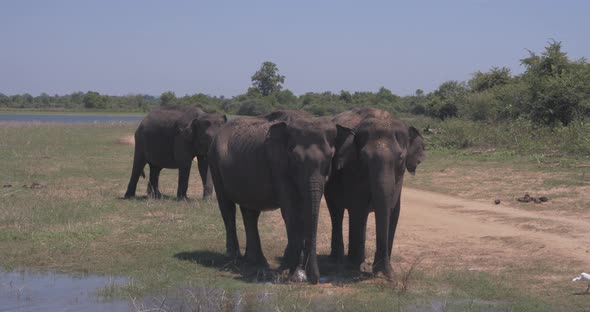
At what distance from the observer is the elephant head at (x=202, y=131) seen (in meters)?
17.4

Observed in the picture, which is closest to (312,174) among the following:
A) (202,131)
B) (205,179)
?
(202,131)

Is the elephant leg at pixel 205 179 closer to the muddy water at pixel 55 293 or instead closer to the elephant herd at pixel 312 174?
the elephant herd at pixel 312 174

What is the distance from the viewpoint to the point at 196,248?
13.1 metres

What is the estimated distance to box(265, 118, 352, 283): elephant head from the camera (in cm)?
1016

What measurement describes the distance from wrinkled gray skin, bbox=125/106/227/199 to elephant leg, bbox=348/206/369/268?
258 inches

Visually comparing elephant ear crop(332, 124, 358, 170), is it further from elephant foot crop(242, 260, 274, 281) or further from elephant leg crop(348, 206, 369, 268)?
elephant foot crop(242, 260, 274, 281)

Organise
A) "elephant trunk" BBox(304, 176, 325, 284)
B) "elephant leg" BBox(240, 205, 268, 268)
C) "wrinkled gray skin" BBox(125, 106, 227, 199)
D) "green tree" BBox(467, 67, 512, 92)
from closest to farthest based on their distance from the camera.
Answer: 1. "elephant trunk" BBox(304, 176, 325, 284)
2. "elephant leg" BBox(240, 205, 268, 268)
3. "wrinkled gray skin" BBox(125, 106, 227, 199)
4. "green tree" BBox(467, 67, 512, 92)

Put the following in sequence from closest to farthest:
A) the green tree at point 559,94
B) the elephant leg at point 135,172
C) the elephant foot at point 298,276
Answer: the elephant foot at point 298,276
the elephant leg at point 135,172
the green tree at point 559,94

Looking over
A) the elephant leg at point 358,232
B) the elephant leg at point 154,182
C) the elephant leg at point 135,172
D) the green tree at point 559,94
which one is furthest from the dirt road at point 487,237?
the green tree at point 559,94

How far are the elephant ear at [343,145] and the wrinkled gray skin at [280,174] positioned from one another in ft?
0.08

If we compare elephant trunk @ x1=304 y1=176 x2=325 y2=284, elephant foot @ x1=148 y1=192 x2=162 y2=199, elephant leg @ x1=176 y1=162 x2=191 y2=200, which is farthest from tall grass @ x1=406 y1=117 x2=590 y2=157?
elephant trunk @ x1=304 y1=176 x2=325 y2=284

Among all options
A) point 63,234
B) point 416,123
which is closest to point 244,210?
point 63,234

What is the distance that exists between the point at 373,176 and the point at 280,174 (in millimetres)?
1252

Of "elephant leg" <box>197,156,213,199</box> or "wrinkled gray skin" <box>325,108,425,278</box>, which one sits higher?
"wrinkled gray skin" <box>325,108,425,278</box>
